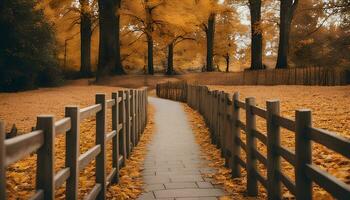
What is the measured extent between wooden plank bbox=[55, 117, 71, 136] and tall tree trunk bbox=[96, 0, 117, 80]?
3084cm

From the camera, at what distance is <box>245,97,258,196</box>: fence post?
19.3ft

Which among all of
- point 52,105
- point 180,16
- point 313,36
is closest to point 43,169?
point 52,105

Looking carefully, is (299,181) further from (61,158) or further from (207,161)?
(61,158)

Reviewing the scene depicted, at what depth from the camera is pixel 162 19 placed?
122 ft

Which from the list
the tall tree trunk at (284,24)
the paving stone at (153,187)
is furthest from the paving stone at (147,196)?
the tall tree trunk at (284,24)

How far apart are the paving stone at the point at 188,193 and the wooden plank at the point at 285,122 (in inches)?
57.4

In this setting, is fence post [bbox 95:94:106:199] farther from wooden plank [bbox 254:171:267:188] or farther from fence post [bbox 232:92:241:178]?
fence post [bbox 232:92:241:178]

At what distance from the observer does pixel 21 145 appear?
2.61 m

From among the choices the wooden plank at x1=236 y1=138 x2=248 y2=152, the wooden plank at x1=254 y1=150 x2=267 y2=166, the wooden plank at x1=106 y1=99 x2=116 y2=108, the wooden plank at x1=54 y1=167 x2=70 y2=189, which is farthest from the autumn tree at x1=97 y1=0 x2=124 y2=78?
the wooden plank at x1=54 y1=167 x2=70 y2=189

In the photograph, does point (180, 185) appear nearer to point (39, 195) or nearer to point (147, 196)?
point (147, 196)

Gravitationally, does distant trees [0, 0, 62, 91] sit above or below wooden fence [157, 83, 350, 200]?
above

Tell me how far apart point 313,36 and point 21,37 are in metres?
24.6

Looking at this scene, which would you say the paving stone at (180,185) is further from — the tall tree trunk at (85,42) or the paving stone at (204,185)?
the tall tree trunk at (85,42)

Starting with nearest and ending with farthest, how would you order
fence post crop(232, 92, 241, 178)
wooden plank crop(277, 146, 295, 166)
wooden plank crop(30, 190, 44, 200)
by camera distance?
wooden plank crop(30, 190, 44, 200), wooden plank crop(277, 146, 295, 166), fence post crop(232, 92, 241, 178)
